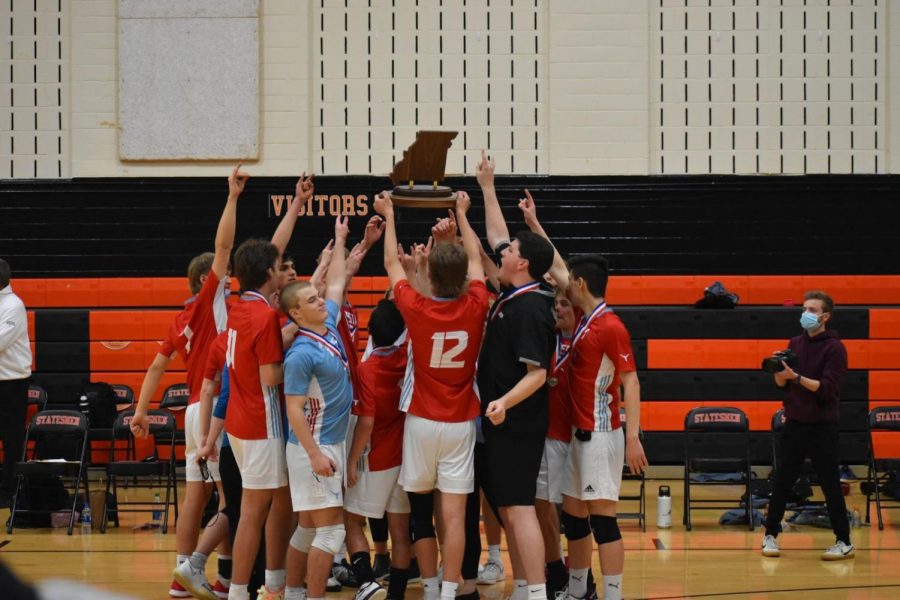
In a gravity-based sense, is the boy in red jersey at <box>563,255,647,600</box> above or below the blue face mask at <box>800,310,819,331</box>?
below

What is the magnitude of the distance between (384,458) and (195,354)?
141 centimetres

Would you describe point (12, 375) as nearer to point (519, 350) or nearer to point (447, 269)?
point (447, 269)

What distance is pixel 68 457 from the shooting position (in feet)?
36.9

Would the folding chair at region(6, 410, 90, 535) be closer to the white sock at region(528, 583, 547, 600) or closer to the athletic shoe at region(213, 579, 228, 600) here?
the athletic shoe at region(213, 579, 228, 600)

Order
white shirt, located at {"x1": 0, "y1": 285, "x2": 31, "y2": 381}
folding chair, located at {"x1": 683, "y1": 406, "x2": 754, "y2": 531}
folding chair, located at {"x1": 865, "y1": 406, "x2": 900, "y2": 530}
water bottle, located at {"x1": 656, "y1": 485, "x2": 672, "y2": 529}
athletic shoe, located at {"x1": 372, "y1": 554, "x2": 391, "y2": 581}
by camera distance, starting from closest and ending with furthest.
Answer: athletic shoe, located at {"x1": 372, "y1": 554, "x2": 391, "y2": 581}, water bottle, located at {"x1": 656, "y1": 485, "x2": 672, "y2": 529}, folding chair, located at {"x1": 683, "y1": 406, "x2": 754, "y2": 531}, folding chair, located at {"x1": 865, "y1": 406, "x2": 900, "y2": 530}, white shirt, located at {"x1": 0, "y1": 285, "x2": 31, "y2": 381}

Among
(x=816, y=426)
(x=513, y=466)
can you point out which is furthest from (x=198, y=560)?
(x=816, y=426)

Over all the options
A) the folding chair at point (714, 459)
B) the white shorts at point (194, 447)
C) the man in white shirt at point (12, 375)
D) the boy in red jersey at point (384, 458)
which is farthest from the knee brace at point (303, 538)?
the man in white shirt at point (12, 375)

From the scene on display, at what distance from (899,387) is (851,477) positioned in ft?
3.68

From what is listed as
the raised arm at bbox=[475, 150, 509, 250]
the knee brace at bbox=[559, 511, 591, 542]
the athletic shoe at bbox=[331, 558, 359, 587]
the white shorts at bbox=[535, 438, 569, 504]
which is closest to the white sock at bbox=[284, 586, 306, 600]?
the athletic shoe at bbox=[331, 558, 359, 587]

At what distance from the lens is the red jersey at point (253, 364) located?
5598 millimetres

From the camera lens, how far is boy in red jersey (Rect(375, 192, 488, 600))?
18.8 feet

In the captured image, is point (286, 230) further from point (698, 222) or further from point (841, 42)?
point (841, 42)

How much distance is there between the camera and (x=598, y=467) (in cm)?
589

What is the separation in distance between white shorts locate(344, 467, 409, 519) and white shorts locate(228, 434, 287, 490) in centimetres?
62
